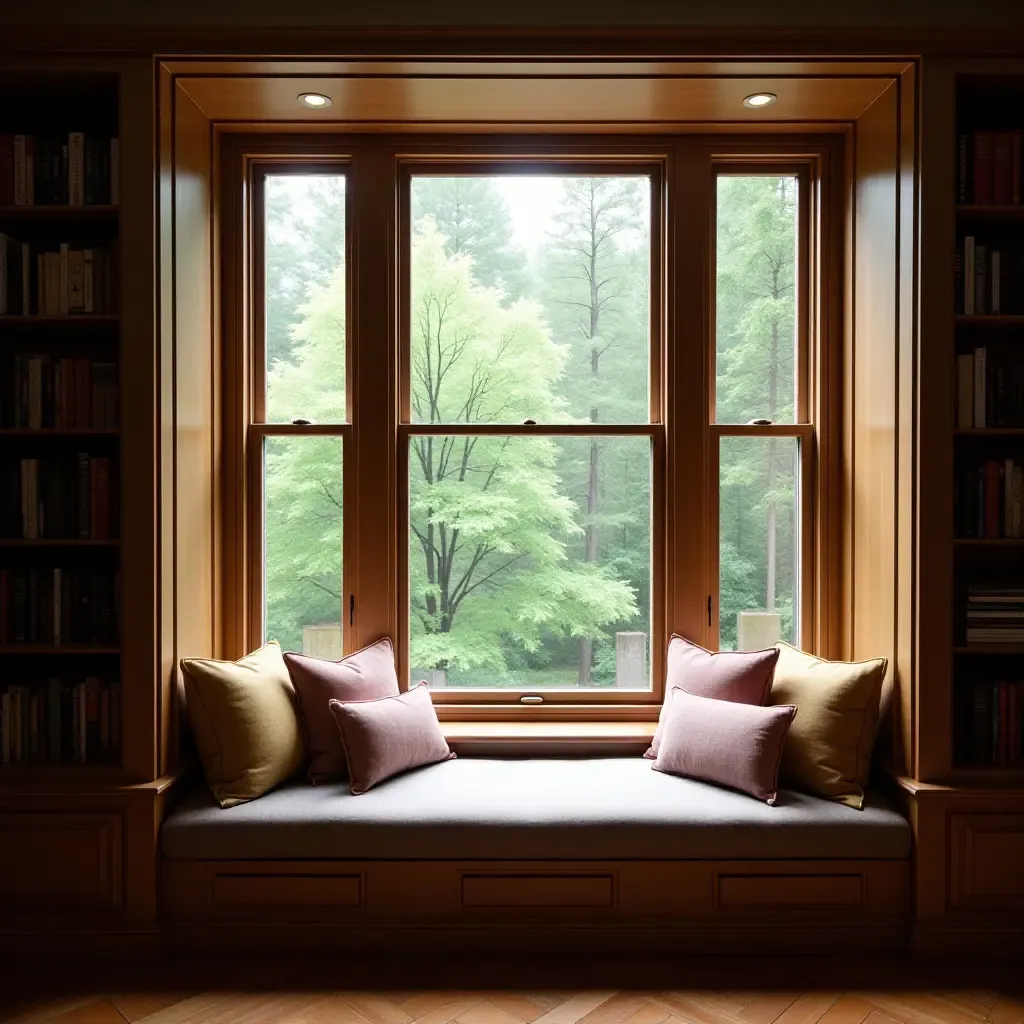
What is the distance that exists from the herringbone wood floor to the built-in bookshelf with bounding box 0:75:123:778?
2.42 feet

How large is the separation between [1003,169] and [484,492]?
220cm

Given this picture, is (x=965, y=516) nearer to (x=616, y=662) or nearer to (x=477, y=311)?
(x=616, y=662)

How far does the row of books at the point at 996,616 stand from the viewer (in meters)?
2.66

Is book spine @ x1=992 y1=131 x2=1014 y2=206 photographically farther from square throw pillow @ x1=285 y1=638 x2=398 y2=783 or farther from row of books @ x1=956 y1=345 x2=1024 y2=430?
square throw pillow @ x1=285 y1=638 x2=398 y2=783

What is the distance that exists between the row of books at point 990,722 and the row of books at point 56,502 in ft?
10.0

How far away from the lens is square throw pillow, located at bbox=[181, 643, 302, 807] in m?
2.66

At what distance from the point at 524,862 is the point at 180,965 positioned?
1.16 meters

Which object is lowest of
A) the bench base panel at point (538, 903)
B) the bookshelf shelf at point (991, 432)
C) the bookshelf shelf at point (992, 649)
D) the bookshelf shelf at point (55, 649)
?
the bench base panel at point (538, 903)

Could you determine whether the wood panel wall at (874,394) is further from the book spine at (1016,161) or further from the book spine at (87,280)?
the book spine at (87,280)

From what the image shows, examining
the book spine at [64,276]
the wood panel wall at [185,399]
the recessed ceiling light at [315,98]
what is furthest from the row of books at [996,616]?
the book spine at [64,276]

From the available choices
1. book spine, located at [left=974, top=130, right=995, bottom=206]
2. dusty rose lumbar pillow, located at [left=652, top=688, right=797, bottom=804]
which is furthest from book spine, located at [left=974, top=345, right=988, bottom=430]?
dusty rose lumbar pillow, located at [left=652, top=688, right=797, bottom=804]

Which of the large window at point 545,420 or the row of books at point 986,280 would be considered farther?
the large window at point 545,420

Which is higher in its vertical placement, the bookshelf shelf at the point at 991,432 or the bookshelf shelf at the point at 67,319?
the bookshelf shelf at the point at 67,319

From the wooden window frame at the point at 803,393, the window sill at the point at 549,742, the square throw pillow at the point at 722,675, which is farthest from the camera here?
the wooden window frame at the point at 803,393
